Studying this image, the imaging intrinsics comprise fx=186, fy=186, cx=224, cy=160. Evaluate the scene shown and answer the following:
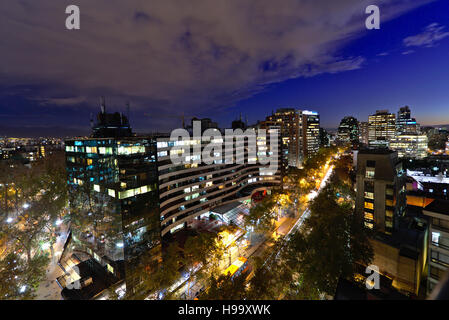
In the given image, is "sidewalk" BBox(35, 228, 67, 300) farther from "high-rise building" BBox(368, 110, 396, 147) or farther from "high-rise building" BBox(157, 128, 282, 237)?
"high-rise building" BBox(368, 110, 396, 147)

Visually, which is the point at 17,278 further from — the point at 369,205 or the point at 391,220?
the point at 391,220

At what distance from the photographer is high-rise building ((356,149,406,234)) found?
31938 millimetres

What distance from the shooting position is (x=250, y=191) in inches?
2224

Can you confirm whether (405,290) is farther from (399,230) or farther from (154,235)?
(154,235)

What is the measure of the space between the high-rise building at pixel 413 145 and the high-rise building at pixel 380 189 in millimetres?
85189

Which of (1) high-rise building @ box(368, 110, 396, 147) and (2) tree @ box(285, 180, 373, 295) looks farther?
(1) high-rise building @ box(368, 110, 396, 147)

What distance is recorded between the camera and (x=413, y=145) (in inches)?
3752

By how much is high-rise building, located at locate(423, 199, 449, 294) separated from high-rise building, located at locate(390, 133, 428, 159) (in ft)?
327

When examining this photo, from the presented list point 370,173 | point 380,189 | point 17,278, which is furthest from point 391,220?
point 17,278

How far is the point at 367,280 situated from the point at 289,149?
80506 mm

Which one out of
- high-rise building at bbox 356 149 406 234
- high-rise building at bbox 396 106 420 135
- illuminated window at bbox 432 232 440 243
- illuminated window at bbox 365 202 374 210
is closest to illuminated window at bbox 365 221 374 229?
high-rise building at bbox 356 149 406 234

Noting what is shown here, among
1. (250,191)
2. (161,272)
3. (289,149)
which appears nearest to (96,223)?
(161,272)

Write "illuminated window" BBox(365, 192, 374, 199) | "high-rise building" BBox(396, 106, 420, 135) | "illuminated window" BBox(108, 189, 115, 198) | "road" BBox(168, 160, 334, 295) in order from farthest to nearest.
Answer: "high-rise building" BBox(396, 106, 420, 135)
"illuminated window" BBox(365, 192, 374, 199)
"road" BBox(168, 160, 334, 295)
"illuminated window" BBox(108, 189, 115, 198)

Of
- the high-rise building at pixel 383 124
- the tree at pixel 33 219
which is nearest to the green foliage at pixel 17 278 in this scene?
the tree at pixel 33 219
